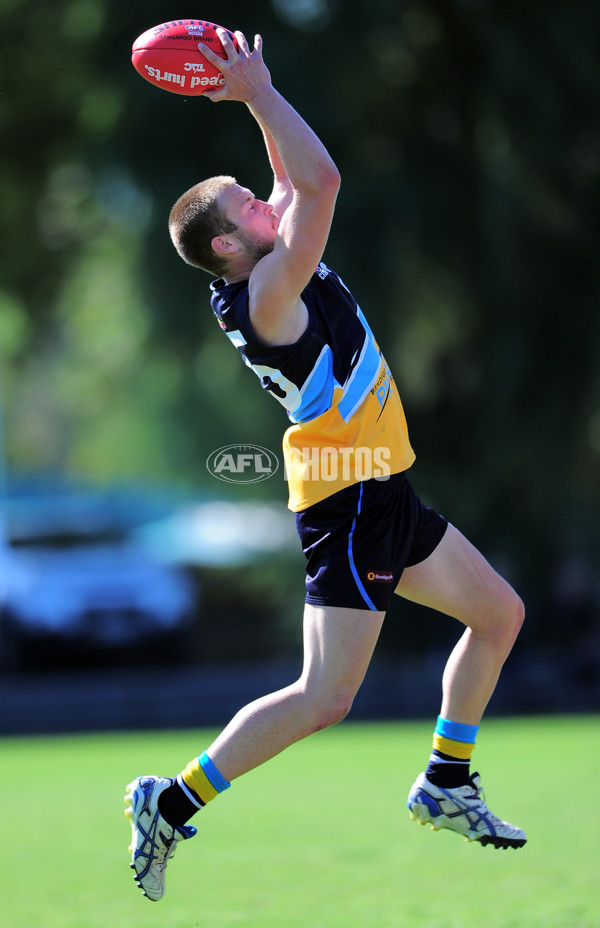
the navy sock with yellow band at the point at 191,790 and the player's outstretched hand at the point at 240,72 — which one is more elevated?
the player's outstretched hand at the point at 240,72

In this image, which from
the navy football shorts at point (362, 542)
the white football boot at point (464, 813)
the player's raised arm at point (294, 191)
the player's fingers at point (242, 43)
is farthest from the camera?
the white football boot at point (464, 813)

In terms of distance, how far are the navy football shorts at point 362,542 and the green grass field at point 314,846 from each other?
1.50 metres

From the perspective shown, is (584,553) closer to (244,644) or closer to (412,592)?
(244,644)

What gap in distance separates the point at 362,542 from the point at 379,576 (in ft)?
0.43

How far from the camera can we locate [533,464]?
1420 cm

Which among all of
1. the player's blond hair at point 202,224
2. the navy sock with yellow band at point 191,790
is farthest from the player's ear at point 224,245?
the navy sock with yellow band at point 191,790

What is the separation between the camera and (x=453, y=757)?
4.41m

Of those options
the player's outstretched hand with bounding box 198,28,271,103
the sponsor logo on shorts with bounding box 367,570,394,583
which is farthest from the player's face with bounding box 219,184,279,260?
the sponsor logo on shorts with bounding box 367,570,394,583

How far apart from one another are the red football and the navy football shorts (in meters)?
1.45

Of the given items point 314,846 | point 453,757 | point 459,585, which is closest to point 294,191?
point 459,585

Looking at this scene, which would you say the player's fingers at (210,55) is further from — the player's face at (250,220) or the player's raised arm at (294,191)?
the player's face at (250,220)

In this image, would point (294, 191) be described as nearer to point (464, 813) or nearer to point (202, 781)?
point (202, 781)

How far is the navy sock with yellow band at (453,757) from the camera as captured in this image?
14.4 ft

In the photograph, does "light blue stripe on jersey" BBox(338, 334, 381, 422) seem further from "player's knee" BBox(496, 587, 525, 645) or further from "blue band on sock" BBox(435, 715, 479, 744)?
"blue band on sock" BBox(435, 715, 479, 744)
